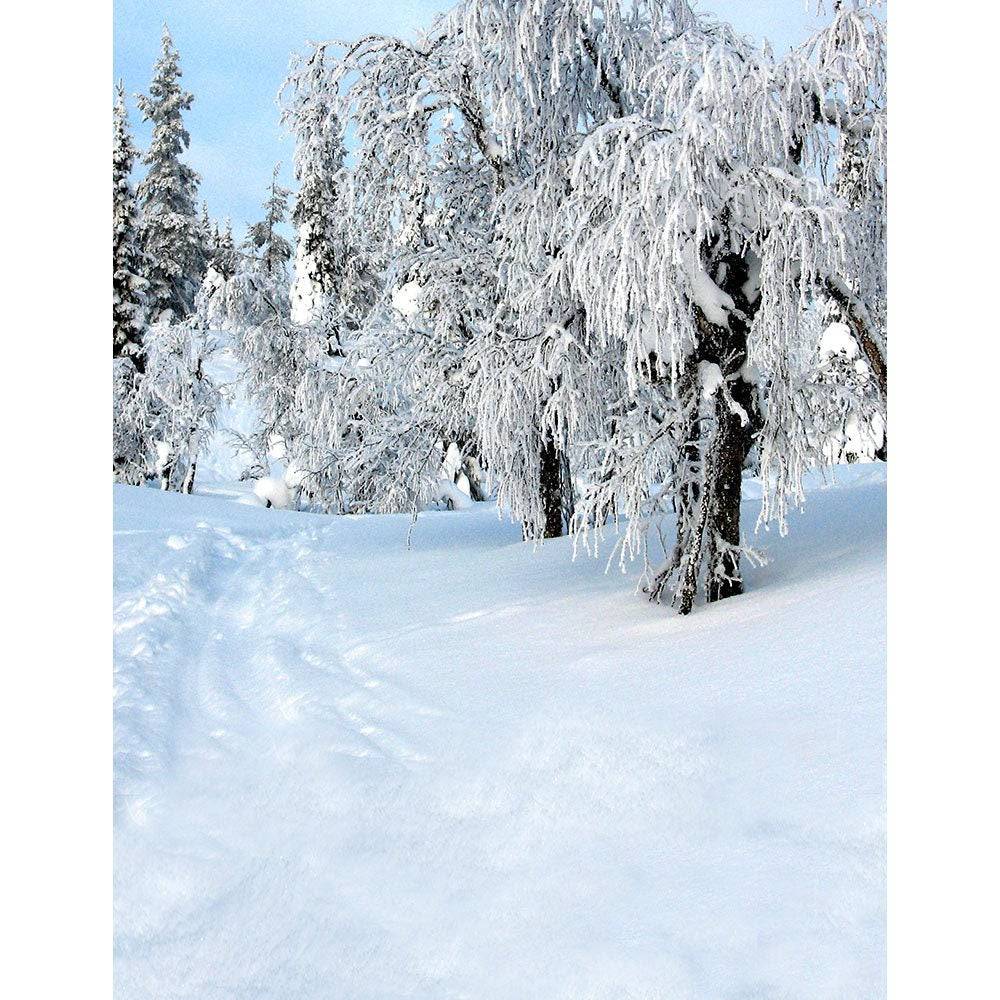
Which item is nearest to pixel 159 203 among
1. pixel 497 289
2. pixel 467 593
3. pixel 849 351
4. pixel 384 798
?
pixel 497 289

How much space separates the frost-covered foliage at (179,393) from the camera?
1755 centimetres

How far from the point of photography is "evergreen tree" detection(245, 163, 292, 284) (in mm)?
8930

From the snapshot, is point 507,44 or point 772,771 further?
point 507,44

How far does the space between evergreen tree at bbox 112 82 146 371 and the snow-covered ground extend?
14.1m

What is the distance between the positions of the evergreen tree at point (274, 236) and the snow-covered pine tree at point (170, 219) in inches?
129

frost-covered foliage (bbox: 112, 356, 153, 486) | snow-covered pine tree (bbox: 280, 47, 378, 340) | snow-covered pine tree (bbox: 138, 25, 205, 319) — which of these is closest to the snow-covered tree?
snow-covered pine tree (bbox: 280, 47, 378, 340)

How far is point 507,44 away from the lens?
624 centimetres

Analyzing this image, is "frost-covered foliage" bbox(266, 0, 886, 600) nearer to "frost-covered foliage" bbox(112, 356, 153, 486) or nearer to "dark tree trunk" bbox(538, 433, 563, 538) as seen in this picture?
"dark tree trunk" bbox(538, 433, 563, 538)

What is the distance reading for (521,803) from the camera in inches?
119

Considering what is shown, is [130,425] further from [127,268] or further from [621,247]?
[621,247]

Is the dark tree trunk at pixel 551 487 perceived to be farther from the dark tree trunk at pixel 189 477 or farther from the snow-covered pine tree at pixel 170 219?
the dark tree trunk at pixel 189 477
